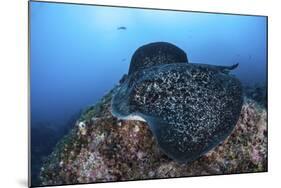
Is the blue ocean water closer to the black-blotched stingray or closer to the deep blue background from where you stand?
the deep blue background

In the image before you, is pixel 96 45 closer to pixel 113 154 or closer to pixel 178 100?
pixel 178 100

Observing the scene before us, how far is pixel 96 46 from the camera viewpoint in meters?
4.17

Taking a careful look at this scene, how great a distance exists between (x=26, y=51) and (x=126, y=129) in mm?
1293

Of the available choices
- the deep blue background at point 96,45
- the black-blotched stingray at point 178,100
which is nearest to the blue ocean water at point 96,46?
the deep blue background at point 96,45

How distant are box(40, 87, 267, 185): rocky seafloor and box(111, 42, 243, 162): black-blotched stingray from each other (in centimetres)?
17

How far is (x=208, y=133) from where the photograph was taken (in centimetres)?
408

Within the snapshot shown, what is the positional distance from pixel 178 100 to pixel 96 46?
104cm

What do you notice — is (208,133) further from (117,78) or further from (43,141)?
(43,141)

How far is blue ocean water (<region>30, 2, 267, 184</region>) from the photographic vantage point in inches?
156

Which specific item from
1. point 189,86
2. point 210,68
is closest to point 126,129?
point 189,86

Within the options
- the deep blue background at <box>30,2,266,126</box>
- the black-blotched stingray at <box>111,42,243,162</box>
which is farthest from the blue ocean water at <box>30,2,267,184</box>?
the black-blotched stingray at <box>111,42,243,162</box>

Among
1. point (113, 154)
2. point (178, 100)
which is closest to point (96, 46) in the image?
point (178, 100)

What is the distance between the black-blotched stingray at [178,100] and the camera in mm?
3992
